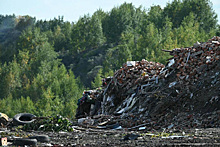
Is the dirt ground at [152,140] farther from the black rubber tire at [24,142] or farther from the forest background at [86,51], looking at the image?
the forest background at [86,51]

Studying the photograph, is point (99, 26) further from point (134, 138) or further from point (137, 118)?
point (134, 138)

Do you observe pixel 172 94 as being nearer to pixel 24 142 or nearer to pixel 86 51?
pixel 24 142

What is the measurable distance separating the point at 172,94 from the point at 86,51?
3492 inches

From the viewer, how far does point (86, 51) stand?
101938 mm

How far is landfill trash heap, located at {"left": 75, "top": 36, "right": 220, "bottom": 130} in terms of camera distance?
12335mm

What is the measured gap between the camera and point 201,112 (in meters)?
12.2

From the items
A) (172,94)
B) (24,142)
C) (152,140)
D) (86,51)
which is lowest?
(152,140)

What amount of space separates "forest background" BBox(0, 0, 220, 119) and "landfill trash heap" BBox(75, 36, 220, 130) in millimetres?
34896

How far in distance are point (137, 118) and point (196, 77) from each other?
2.81 metres

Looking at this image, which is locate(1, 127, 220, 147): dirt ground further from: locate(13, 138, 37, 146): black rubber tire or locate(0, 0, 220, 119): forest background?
locate(0, 0, 220, 119): forest background

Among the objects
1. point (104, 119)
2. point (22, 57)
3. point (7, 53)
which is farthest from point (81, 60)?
point (104, 119)

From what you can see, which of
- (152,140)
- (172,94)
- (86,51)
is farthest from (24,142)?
(86,51)

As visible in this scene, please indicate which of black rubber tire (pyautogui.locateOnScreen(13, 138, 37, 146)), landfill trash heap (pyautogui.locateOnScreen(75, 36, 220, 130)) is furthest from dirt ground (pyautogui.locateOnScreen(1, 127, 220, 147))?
landfill trash heap (pyautogui.locateOnScreen(75, 36, 220, 130))

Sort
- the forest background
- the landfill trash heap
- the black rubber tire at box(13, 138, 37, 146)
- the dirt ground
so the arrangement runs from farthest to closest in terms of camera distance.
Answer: the forest background, the landfill trash heap, the black rubber tire at box(13, 138, 37, 146), the dirt ground
